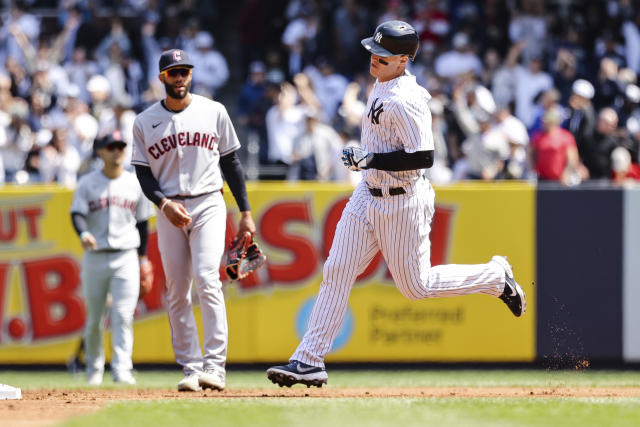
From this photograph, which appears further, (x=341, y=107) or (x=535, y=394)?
(x=341, y=107)

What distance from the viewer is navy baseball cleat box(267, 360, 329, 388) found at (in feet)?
23.2

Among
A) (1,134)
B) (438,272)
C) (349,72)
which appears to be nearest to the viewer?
(438,272)

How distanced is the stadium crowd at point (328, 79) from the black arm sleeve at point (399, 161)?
18.2 ft

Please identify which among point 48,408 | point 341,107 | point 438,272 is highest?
point 341,107

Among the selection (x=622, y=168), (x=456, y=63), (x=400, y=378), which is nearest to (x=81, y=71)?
(x=456, y=63)

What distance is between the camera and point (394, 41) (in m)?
7.00

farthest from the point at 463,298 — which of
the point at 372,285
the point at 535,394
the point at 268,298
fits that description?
the point at 535,394

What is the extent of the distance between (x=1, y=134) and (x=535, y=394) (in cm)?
879

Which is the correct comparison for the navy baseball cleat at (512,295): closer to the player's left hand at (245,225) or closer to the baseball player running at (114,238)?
the player's left hand at (245,225)

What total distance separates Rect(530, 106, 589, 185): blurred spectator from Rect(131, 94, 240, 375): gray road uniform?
608 centimetres

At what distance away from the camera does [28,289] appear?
11.4 m

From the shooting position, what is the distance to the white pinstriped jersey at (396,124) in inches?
271

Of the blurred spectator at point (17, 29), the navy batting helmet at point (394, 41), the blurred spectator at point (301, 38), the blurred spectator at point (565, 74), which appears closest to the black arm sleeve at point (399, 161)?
the navy batting helmet at point (394, 41)

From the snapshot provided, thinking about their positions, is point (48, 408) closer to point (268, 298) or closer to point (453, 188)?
point (268, 298)
